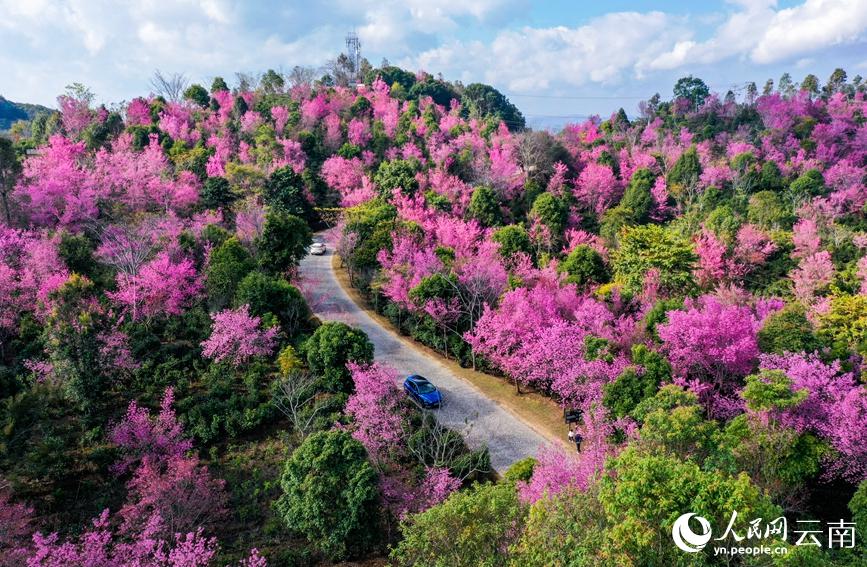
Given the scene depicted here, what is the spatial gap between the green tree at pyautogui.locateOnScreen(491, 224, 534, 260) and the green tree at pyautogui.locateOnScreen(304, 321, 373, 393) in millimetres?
12641

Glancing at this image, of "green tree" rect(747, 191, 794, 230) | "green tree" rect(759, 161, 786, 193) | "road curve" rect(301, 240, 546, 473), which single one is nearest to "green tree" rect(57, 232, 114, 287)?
"road curve" rect(301, 240, 546, 473)

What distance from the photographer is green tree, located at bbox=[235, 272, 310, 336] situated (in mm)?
23234

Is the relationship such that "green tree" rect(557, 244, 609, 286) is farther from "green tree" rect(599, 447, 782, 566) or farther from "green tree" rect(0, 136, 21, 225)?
"green tree" rect(0, 136, 21, 225)

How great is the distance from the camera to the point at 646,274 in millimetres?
25547

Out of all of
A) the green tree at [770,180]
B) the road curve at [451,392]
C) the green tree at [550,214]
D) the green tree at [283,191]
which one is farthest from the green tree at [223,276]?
the green tree at [770,180]

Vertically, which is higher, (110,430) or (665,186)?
(665,186)

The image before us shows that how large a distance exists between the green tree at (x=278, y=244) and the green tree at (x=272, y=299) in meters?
3.38

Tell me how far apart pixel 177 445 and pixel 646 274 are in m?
21.4

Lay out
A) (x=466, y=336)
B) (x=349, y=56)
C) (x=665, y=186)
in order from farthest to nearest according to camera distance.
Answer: (x=349, y=56) < (x=665, y=186) < (x=466, y=336)

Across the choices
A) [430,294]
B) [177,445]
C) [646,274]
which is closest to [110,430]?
[177,445]

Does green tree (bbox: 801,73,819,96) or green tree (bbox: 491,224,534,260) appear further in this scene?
green tree (bbox: 801,73,819,96)

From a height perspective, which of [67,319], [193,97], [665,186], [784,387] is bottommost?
[784,387]

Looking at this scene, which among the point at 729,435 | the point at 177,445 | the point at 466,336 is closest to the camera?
the point at 729,435

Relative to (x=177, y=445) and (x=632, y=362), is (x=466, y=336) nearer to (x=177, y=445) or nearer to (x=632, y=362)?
(x=632, y=362)
